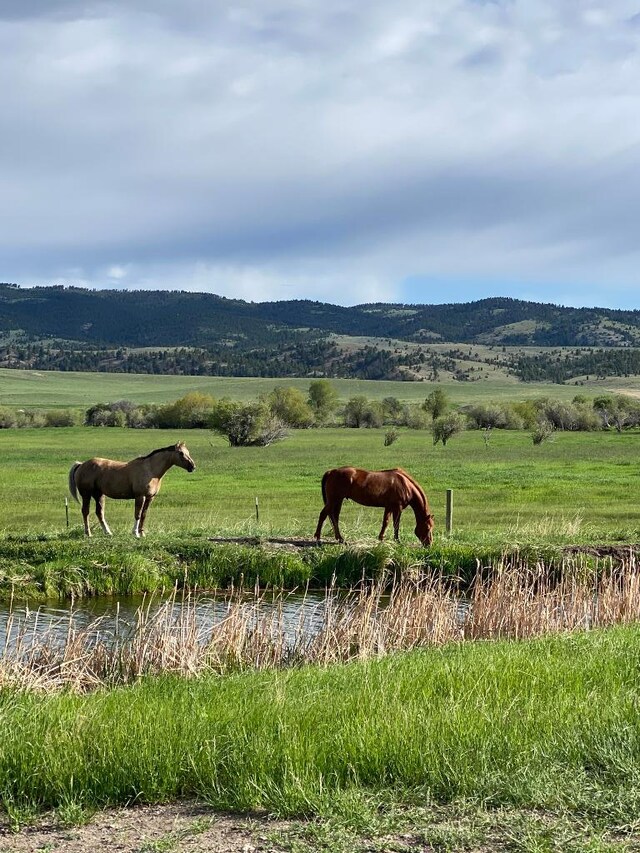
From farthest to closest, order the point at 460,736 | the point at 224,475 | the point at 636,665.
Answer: the point at 224,475 < the point at 636,665 < the point at 460,736

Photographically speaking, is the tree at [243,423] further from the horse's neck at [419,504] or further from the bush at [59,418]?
the horse's neck at [419,504]

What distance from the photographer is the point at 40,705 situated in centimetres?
780

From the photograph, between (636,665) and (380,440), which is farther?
(380,440)

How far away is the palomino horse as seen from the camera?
21.1m

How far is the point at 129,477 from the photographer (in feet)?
69.7

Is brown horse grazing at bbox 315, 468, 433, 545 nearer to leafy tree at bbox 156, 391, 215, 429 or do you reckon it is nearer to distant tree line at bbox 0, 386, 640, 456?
distant tree line at bbox 0, 386, 640, 456

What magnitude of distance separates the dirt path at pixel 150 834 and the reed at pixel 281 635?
11.3 feet

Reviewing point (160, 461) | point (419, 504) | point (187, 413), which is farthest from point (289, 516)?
point (187, 413)

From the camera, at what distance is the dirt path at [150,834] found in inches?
209

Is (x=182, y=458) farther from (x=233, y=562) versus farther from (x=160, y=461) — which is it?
(x=233, y=562)

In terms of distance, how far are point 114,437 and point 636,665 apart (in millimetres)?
70441

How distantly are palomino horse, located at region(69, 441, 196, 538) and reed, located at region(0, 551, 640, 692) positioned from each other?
6800 mm

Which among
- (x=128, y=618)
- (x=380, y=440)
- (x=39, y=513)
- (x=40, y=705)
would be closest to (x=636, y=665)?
(x=40, y=705)

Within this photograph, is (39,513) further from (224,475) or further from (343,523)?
(224,475)
